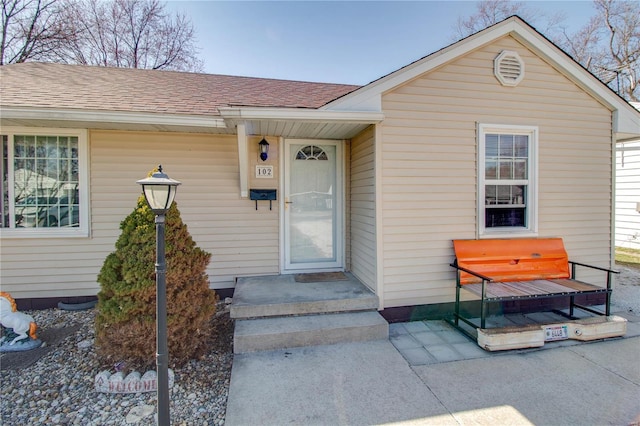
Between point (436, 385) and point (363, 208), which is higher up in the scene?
point (363, 208)

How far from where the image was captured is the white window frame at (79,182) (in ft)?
13.4

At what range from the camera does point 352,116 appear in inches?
140

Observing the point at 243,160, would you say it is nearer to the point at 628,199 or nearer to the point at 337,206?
the point at 337,206

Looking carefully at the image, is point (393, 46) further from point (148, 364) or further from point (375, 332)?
point (148, 364)

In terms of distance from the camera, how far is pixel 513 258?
4008 millimetres

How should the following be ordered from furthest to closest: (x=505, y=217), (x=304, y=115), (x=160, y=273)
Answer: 1. (x=505, y=217)
2. (x=304, y=115)
3. (x=160, y=273)

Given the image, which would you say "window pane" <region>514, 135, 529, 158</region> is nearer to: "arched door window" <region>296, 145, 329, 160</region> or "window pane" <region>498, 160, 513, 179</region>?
"window pane" <region>498, 160, 513, 179</region>

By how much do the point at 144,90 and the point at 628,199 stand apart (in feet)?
41.3

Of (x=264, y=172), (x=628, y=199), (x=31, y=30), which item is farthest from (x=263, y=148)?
(x=31, y=30)

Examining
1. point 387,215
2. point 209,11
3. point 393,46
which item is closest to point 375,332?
point 387,215

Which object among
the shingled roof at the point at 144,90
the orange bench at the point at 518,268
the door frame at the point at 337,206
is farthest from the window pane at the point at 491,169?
→ the shingled roof at the point at 144,90

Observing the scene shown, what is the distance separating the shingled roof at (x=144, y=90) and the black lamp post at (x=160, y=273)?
1.98m

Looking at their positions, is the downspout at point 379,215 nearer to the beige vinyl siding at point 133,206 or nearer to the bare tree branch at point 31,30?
the beige vinyl siding at point 133,206

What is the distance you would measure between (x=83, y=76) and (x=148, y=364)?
5.15 m
